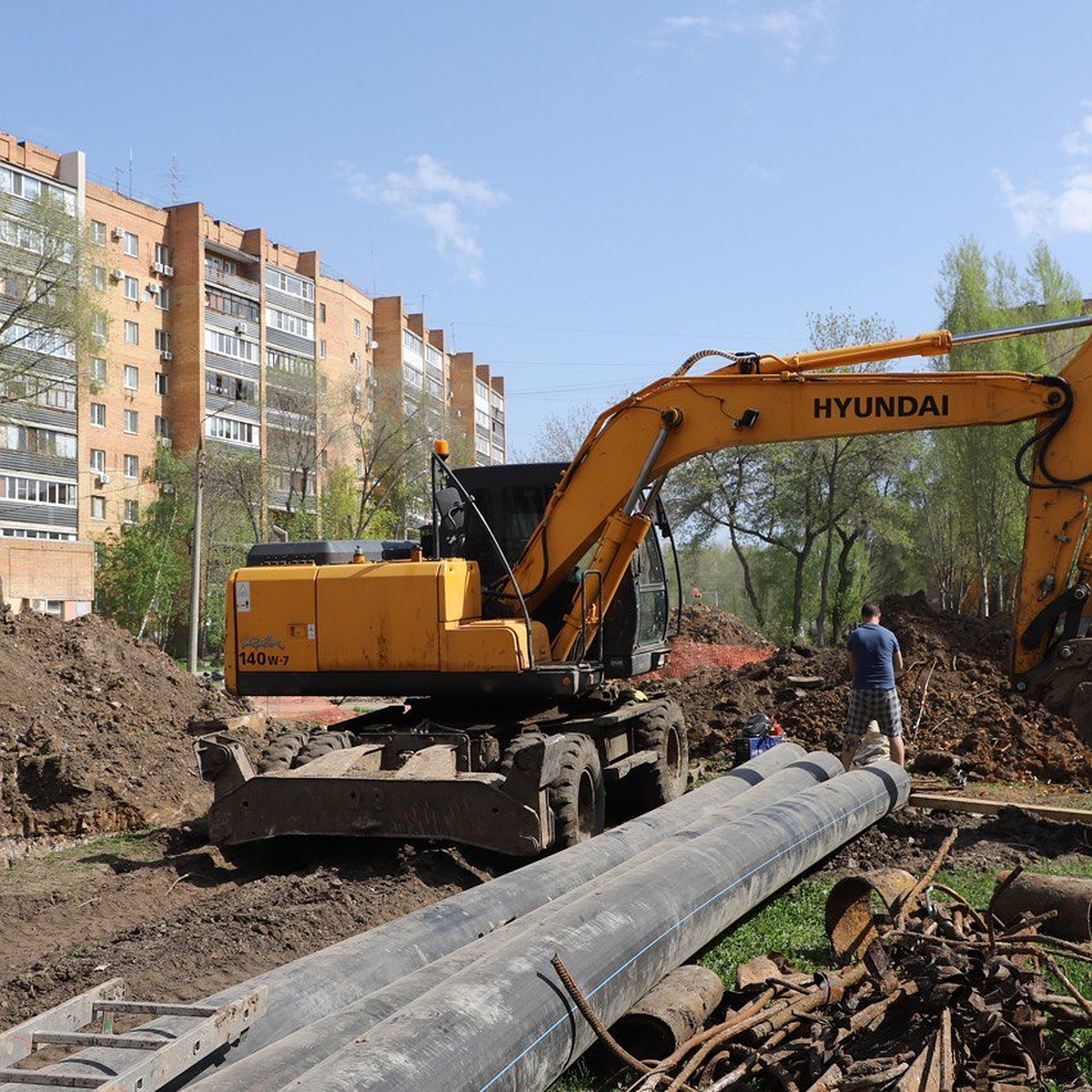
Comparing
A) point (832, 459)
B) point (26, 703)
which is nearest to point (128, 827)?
point (26, 703)

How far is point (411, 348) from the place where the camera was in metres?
76.8

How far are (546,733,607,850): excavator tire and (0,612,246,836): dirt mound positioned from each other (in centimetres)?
467

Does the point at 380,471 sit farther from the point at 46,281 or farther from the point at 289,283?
the point at 46,281

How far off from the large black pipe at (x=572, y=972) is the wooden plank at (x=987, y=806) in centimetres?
303

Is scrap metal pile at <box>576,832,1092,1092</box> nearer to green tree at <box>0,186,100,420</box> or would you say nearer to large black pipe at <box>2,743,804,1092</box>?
large black pipe at <box>2,743,804,1092</box>

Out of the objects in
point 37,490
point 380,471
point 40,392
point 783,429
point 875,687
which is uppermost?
point 40,392

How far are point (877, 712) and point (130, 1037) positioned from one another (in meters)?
8.81

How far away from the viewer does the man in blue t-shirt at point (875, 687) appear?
37.4 ft

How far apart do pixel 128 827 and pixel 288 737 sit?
2758 mm

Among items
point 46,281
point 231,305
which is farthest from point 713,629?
point 231,305

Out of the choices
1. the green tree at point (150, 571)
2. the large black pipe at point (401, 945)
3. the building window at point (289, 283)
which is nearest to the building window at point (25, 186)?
the green tree at point (150, 571)

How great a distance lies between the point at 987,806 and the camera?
1038cm

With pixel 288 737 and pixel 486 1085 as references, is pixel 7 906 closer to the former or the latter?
pixel 288 737

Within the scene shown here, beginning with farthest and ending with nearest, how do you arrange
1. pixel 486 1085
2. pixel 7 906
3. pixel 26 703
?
pixel 26 703, pixel 7 906, pixel 486 1085
